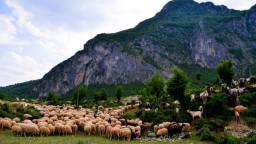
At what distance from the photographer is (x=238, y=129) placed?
31797 mm

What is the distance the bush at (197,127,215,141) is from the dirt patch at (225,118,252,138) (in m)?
2.15

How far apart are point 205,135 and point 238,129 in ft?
13.4

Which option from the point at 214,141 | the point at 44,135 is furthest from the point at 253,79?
the point at 44,135

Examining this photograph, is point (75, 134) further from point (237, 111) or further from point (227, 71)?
point (227, 71)

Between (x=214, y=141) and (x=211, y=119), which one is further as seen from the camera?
(x=211, y=119)

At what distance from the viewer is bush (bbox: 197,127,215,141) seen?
29.5 meters

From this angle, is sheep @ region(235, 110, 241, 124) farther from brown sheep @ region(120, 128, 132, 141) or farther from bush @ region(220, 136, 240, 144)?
brown sheep @ region(120, 128, 132, 141)

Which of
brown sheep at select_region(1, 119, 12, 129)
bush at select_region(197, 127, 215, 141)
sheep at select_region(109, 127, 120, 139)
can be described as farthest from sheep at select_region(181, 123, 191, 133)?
brown sheep at select_region(1, 119, 12, 129)

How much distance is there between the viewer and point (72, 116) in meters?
40.8

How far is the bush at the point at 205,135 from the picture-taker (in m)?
29.5

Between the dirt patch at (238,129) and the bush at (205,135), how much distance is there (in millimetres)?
2145

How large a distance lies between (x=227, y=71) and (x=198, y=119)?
1699 centimetres

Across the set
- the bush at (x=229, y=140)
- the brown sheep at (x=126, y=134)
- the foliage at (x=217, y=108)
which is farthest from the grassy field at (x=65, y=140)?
the foliage at (x=217, y=108)

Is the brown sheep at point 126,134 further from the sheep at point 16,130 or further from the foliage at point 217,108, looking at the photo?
the foliage at point 217,108
